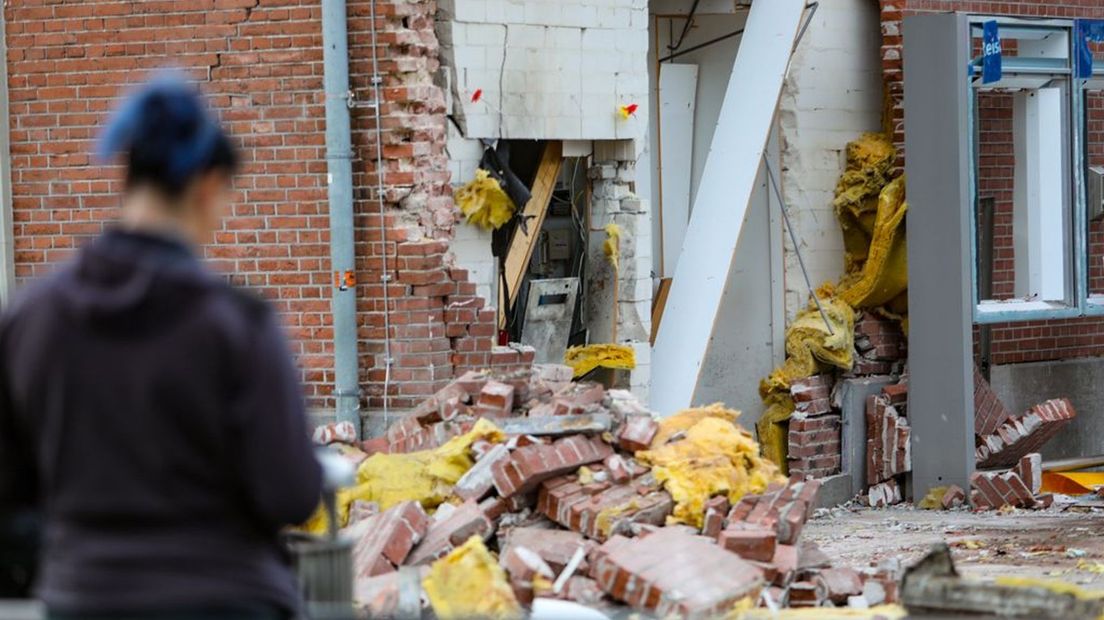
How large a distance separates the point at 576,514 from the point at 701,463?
0.75m

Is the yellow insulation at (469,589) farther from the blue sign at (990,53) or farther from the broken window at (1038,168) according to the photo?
the blue sign at (990,53)

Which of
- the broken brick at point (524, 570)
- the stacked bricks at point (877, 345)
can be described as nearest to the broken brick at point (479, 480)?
the broken brick at point (524, 570)

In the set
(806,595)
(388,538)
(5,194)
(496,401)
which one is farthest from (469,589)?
(5,194)

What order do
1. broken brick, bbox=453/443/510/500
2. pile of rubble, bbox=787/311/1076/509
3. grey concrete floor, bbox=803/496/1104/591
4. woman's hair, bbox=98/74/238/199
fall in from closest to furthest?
woman's hair, bbox=98/74/238/199 < broken brick, bbox=453/443/510/500 < grey concrete floor, bbox=803/496/1104/591 < pile of rubble, bbox=787/311/1076/509

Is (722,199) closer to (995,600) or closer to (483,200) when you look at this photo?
(483,200)

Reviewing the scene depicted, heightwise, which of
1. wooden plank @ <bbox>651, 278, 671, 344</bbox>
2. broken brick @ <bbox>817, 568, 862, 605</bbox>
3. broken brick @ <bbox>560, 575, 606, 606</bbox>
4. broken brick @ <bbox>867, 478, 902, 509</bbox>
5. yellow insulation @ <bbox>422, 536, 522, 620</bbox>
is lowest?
broken brick @ <bbox>867, 478, 902, 509</bbox>

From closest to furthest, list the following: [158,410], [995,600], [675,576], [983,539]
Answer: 1. [158,410]
2. [995,600]
3. [675,576]
4. [983,539]

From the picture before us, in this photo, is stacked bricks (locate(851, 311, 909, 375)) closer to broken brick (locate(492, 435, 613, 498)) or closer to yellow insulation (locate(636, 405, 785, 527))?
yellow insulation (locate(636, 405, 785, 527))

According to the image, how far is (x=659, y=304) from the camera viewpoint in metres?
12.2

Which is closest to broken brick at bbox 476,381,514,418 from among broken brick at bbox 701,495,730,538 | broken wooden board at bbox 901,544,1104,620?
broken brick at bbox 701,495,730,538

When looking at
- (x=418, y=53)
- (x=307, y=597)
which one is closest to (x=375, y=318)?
(x=418, y=53)

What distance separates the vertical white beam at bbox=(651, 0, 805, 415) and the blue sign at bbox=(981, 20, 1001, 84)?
1248 mm

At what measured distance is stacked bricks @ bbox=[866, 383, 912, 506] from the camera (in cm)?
1202

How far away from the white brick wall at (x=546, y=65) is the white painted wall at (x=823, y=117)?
1.91 m
